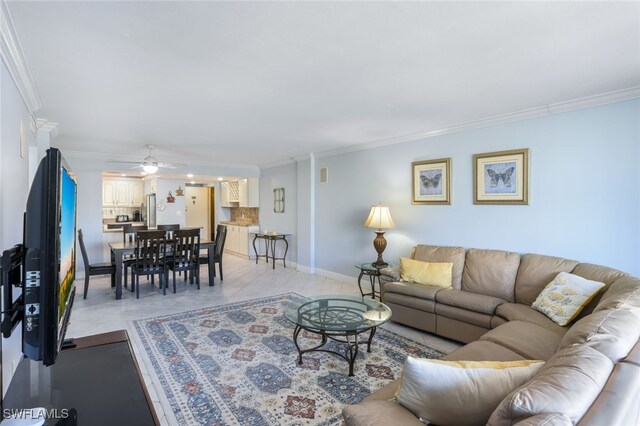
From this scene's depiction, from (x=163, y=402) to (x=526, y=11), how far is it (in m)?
3.27

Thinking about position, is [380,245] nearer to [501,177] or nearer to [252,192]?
[501,177]

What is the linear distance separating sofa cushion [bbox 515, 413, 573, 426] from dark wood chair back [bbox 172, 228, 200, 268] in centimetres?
507

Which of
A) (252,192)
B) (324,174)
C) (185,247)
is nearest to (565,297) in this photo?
(324,174)

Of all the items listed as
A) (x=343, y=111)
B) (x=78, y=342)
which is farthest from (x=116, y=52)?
(x=343, y=111)

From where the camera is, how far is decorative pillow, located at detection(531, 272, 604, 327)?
2545 millimetres

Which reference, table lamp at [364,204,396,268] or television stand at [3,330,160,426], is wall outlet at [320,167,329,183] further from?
television stand at [3,330,160,426]

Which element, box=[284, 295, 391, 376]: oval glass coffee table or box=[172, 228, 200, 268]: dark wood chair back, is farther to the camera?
box=[172, 228, 200, 268]: dark wood chair back

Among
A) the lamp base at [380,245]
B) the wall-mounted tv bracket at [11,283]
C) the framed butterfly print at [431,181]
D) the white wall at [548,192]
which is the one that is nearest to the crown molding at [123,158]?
the white wall at [548,192]

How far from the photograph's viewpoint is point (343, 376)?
260 centimetres

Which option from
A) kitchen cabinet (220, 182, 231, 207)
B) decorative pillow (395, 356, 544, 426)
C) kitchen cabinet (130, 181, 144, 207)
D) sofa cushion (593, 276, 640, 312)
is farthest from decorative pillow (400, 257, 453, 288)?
kitchen cabinet (130, 181, 144, 207)

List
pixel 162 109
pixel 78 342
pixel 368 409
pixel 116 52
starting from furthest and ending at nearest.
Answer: pixel 162 109
pixel 116 52
pixel 78 342
pixel 368 409

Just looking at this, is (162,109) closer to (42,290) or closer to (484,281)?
(42,290)

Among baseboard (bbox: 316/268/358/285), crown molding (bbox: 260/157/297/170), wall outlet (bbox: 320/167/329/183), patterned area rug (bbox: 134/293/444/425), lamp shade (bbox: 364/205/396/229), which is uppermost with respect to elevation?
crown molding (bbox: 260/157/297/170)

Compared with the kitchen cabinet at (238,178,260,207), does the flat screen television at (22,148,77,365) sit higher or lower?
lower
